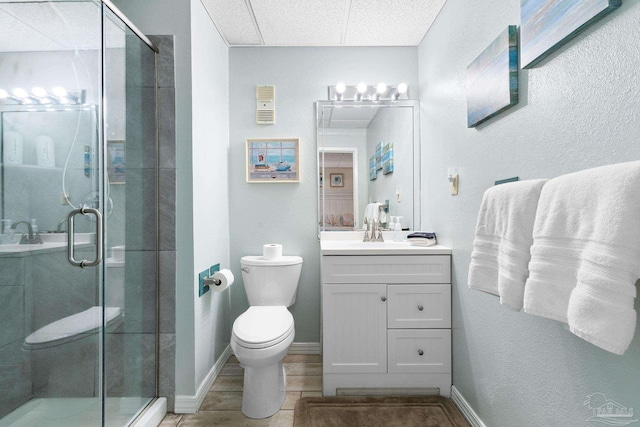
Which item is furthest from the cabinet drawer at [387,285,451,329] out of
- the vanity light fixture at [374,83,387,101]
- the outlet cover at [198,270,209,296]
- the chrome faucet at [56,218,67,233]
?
the chrome faucet at [56,218,67,233]

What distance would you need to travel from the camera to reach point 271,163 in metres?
2.46

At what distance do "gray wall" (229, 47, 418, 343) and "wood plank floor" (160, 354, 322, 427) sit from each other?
467mm

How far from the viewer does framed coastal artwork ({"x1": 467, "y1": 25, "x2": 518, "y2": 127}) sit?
4.06ft

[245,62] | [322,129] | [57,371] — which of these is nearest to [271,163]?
[322,129]

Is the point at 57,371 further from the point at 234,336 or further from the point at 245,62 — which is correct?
the point at 245,62

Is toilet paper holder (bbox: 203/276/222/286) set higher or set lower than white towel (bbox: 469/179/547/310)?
lower

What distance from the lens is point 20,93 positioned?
1228mm

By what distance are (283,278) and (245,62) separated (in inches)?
64.8

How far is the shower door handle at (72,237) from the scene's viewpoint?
4.27ft

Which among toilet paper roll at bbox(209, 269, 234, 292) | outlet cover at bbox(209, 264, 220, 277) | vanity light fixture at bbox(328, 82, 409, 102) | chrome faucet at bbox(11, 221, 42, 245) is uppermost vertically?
vanity light fixture at bbox(328, 82, 409, 102)

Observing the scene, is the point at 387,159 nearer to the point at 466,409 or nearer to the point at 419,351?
the point at 419,351

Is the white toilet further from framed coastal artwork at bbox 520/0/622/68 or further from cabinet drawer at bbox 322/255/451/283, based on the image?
framed coastal artwork at bbox 520/0/622/68

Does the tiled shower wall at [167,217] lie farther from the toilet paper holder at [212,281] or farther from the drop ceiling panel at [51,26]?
the drop ceiling panel at [51,26]

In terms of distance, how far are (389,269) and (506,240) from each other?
2.85 feet
